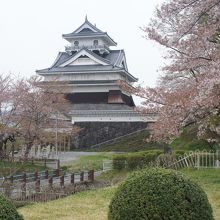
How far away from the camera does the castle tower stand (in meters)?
42.6

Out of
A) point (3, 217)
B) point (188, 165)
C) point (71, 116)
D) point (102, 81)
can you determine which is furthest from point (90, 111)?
point (3, 217)

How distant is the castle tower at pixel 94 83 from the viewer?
42625mm

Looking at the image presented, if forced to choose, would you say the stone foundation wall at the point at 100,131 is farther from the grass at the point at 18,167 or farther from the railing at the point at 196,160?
the railing at the point at 196,160

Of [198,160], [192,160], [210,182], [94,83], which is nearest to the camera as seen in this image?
[210,182]

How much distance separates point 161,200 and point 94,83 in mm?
40967

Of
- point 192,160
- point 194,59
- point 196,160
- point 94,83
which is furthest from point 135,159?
point 94,83

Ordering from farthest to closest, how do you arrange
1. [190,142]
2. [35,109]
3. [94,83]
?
[94,83] → [190,142] → [35,109]

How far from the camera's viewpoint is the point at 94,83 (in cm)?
4781

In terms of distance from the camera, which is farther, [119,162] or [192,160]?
[119,162]

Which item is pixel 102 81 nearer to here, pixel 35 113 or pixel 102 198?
pixel 35 113

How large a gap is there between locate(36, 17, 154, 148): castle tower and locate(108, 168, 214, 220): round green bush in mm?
30501

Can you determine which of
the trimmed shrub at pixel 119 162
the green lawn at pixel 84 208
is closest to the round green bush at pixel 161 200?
the green lawn at pixel 84 208

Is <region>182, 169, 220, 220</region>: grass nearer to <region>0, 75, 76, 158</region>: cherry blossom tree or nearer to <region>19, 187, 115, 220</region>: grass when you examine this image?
<region>19, 187, 115, 220</region>: grass

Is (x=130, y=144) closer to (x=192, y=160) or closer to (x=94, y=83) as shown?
(x=94, y=83)
